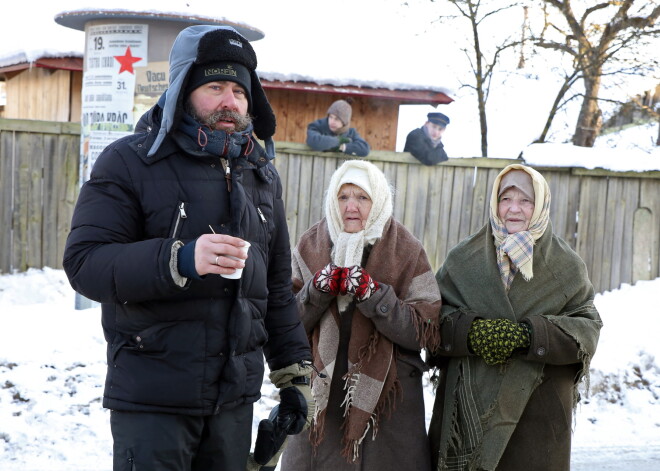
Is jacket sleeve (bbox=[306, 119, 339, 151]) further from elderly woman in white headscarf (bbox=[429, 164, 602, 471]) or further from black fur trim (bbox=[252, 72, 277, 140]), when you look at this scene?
black fur trim (bbox=[252, 72, 277, 140])

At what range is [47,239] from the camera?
7.46 meters

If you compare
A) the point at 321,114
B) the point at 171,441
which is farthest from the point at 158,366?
the point at 321,114

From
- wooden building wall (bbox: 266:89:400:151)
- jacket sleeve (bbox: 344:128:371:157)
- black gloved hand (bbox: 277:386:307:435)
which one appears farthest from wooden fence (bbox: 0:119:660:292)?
black gloved hand (bbox: 277:386:307:435)

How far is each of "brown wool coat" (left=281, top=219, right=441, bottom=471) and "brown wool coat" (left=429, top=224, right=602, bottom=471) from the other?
14 cm

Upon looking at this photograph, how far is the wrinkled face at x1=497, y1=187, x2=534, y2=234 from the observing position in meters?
3.58

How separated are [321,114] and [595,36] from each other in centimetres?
415

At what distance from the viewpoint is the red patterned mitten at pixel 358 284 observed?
3.26 m

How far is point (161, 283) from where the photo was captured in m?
2.22

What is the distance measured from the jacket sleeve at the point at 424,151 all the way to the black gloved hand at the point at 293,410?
5.53m

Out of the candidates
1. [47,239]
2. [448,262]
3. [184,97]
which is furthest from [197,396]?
[47,239]

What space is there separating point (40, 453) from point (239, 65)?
301 centimetres

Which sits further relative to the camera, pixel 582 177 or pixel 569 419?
pixel 582 177

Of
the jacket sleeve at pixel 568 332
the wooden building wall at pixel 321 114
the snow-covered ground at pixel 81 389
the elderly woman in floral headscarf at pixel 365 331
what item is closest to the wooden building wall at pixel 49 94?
the wooden building wall at pixel 321 114

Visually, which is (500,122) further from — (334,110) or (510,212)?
(510,212)
